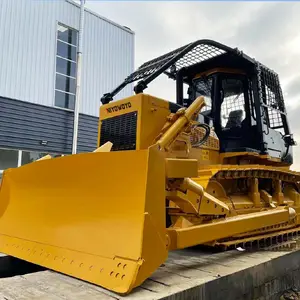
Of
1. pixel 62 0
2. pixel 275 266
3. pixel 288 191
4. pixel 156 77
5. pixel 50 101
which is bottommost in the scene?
pixel 275 266

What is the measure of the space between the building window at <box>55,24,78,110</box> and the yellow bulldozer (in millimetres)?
6466

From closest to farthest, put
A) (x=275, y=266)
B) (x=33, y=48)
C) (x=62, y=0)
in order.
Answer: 1. (x=275, y=266)
2. (x=33, y=48)
3. (x=62, y=0)

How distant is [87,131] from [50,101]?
1.70 meters

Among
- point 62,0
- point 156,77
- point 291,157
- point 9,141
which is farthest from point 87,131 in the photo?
point 156,77

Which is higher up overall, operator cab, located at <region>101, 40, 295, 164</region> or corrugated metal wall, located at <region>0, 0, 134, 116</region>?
corrugated metal wall, located at <region>0, 0, 134, 116</region>

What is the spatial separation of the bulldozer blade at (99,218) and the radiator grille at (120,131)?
2.49 ft

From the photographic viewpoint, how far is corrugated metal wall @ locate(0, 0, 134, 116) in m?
9.75

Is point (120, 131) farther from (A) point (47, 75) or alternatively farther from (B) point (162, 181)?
(A) point (47, 75)

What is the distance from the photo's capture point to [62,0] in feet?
36.2

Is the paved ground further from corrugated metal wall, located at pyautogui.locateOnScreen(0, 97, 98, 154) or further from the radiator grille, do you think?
corrugated metal wall, located at pyautogui.locateOnScreen(0, 97, 98, 154)

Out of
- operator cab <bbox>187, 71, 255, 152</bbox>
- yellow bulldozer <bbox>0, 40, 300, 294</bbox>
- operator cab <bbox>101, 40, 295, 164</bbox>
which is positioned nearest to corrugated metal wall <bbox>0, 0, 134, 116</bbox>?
yellow bulldozer <bbox>0, 40, 300, 294</bbox>

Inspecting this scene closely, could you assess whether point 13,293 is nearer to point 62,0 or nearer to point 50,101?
point 50,101

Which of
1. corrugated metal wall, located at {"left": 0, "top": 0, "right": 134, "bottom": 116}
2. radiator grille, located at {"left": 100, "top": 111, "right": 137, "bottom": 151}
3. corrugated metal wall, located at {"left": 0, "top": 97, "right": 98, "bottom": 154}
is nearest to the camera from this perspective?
radiator grille, located at {"left": 100, "top": 111, "right": 137, "bottom": 151}

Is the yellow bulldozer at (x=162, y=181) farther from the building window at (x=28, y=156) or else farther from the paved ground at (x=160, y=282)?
the building window at (x=28, y=156)
